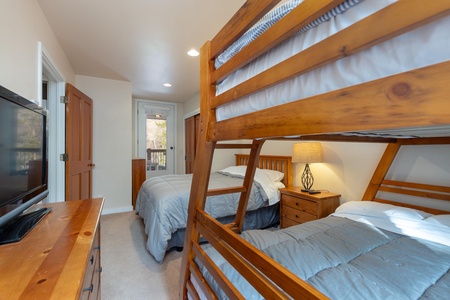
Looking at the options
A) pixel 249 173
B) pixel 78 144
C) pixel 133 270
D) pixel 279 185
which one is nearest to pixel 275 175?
pixel 279 185

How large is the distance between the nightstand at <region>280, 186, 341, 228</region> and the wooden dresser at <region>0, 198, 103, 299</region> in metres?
1.97

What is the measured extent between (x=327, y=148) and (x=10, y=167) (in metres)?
2.70

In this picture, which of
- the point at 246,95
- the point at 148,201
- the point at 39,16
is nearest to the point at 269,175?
the point at 148,201

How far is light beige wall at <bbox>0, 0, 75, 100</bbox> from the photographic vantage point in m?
1.23

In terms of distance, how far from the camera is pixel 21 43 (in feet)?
4.76

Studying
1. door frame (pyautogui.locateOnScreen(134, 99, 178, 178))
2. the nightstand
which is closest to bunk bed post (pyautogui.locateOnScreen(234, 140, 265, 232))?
the nightstand

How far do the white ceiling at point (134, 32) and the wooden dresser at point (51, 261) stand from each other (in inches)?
71.6

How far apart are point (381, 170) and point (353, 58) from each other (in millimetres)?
1864

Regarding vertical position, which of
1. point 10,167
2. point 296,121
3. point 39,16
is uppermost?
point 39,16

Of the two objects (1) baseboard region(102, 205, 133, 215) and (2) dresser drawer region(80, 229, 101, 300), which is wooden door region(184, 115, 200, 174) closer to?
A: (1) baseboard region(102, 205, 133, 215)

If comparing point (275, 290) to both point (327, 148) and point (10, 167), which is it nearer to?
point (10, 167)

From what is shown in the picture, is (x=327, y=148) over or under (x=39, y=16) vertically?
under

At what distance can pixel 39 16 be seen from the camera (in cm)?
181

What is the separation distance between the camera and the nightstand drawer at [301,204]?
2.18 metres
